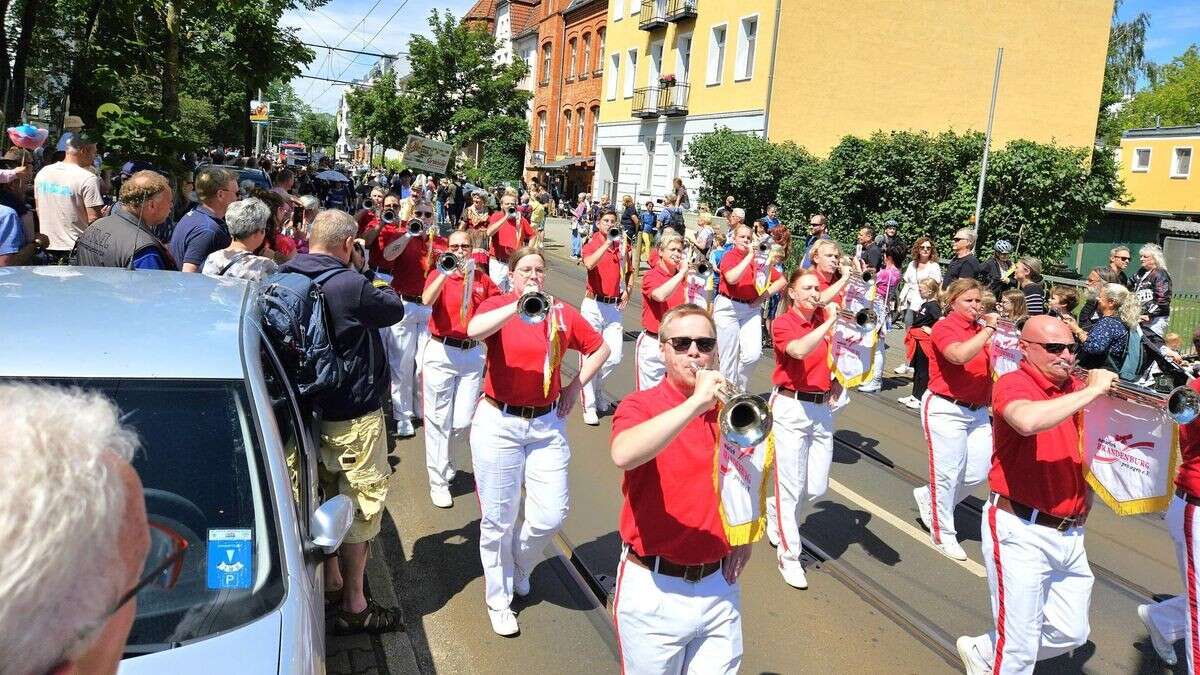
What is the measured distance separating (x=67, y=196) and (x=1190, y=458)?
827 cm

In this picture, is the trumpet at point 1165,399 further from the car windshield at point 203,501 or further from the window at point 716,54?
the window at point 716,54

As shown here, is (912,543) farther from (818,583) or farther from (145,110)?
(145,110)

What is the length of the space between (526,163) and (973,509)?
143 feet

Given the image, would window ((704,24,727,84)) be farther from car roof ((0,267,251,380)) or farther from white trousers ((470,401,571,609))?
car roof ((0,267,251,380))

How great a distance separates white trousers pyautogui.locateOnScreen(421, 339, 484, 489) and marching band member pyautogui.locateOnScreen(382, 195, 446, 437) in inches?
53.1

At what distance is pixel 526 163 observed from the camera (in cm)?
4891

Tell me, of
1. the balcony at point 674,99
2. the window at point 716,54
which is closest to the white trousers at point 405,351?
the window at point 716,54

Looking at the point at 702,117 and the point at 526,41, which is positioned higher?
the point at 526,41

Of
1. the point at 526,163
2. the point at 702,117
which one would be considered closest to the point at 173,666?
the point at 702,117

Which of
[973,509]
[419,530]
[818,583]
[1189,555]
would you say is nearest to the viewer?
[1189,555]

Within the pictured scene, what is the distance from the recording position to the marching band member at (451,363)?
666cm

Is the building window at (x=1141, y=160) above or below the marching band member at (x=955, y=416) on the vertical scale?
above

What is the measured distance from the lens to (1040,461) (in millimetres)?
4129

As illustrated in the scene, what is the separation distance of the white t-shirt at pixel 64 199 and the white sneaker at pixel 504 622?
17.2 feet
